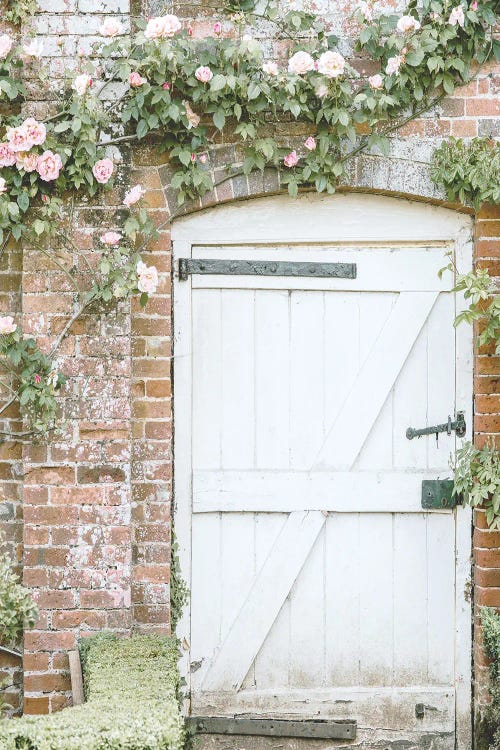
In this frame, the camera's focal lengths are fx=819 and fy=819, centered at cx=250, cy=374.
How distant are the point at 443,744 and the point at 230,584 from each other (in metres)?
1.23

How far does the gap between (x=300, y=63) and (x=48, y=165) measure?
3.66 ft

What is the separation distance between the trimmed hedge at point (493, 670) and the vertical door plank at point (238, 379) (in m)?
1.26

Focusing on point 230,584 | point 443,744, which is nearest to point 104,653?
point 230,584

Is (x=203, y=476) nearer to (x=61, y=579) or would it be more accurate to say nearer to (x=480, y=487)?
(x=61, y=579)

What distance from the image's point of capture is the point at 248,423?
3.77m

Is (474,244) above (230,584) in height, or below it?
above

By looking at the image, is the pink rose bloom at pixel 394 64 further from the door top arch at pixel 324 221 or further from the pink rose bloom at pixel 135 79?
the pink rose bloom at pixel 135 79

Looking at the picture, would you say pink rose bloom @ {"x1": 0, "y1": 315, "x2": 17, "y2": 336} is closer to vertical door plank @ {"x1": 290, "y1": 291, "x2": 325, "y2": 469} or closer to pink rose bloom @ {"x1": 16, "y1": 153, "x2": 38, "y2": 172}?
pink rose bloom @ {"x1": 16, "y1": 153, "x2": 38, "y2": 172}

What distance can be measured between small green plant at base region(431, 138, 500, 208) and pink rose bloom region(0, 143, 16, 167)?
179 cm

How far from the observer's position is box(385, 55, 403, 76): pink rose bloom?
11.3ft

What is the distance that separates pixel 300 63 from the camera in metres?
3.37

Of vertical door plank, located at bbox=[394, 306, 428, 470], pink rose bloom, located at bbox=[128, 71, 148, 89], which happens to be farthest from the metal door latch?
pink rose bloom, located at bbox=[128, 71, 148, 89]

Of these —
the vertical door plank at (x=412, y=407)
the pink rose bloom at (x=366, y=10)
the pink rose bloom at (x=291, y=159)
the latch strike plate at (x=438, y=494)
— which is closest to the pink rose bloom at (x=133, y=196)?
the pink rose bloom at (x=291, y=159)

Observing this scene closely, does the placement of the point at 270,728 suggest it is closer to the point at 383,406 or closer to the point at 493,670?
the point at 493,670
